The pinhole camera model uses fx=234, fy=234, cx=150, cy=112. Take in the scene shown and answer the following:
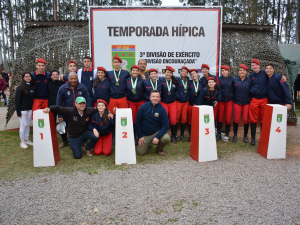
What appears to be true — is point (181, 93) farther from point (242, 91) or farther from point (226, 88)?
point (242, 91)

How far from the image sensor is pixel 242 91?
19.6 ft

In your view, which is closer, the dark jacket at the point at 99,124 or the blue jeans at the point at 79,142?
the blue jeans at the point at 79,142

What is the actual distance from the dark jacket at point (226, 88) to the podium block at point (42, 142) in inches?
169

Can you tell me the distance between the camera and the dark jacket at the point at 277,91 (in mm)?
5599

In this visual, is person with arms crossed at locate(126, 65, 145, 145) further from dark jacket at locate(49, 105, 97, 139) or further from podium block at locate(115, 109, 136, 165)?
podium block at locate(115, 109, 136, 165)

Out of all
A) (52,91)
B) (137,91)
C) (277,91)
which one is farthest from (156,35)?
(277,91)

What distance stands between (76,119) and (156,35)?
4016 mm

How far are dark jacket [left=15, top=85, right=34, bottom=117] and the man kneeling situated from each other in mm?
2732

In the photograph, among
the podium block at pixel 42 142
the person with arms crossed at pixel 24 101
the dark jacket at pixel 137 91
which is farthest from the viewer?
the dark jacket at pixel 137 91

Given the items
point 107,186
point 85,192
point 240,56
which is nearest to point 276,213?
point 107,186

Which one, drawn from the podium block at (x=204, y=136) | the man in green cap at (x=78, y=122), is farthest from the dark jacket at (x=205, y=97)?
the man in green cap at (x=78, y=122)

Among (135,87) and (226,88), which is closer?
(135,87)

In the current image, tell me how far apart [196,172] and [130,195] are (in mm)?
1410

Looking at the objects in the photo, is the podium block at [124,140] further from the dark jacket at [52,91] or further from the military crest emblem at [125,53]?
the military crest emblem at [125,53]
